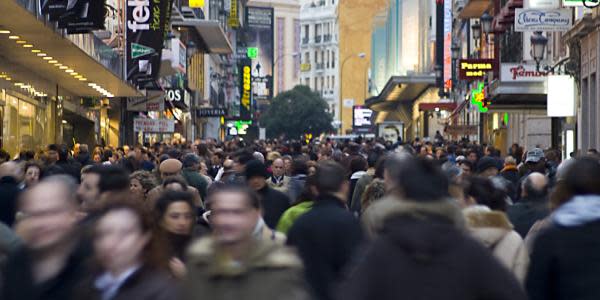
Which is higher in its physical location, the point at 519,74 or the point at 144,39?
the point at 144,39

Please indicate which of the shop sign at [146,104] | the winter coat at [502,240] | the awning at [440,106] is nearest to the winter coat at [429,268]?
the winter coat at [502,240]

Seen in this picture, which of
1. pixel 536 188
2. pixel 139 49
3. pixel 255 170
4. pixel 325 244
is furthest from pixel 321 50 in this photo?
pixel 325 244

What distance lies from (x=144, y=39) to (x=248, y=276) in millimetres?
31032

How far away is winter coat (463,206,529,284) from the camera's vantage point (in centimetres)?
866

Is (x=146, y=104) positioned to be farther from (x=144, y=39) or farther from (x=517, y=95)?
(x=517, y=95)

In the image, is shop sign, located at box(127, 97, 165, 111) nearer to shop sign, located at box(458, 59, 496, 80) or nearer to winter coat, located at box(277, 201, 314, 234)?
shop sign, located at box(458, 59, 496, 80)

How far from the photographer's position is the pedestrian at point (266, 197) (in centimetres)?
1163

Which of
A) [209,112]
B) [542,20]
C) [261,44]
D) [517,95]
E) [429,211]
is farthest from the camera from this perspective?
[261,44]

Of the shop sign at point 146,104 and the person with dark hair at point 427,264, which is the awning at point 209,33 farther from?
the person with dark hair at point 427,264

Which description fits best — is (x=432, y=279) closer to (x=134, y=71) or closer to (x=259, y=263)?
(x=259, y=263)

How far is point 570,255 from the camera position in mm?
7227

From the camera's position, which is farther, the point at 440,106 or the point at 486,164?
the point at 440,106

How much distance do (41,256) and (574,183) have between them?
2.77m

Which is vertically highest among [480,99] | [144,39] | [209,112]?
[144,39]
